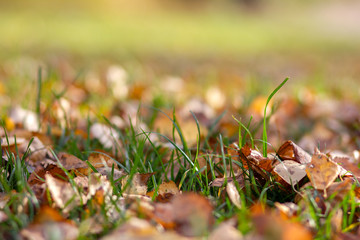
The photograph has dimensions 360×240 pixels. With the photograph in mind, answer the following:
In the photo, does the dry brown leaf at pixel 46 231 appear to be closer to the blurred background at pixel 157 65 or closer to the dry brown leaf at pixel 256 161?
the dry brown leaf at pixel 256 161

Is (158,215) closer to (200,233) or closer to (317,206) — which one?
(200,233)

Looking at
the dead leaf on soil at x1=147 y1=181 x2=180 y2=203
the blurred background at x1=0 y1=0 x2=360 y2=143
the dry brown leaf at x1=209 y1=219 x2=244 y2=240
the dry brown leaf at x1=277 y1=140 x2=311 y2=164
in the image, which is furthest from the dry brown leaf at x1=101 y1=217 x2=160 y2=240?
the blurred background at x1=0 y1=0 x2=360 y2=143

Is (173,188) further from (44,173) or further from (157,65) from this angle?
(157,65)

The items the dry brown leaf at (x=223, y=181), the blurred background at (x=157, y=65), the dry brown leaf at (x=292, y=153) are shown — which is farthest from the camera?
the blurred background at (x=157, y=65)

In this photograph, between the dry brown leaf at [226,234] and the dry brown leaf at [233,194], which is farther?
the dry brown leaf at [233,194]

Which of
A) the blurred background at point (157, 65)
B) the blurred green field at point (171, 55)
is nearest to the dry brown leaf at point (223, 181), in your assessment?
the blurred background at point (157, 65)

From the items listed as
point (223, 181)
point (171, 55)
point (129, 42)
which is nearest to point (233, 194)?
point (223, 181)

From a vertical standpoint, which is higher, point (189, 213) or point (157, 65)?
point (189, 213)

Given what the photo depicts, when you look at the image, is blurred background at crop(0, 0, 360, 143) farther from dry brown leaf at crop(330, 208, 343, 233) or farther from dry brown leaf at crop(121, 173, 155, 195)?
dry brown leaf at crop(330, 208, 343, 233)
